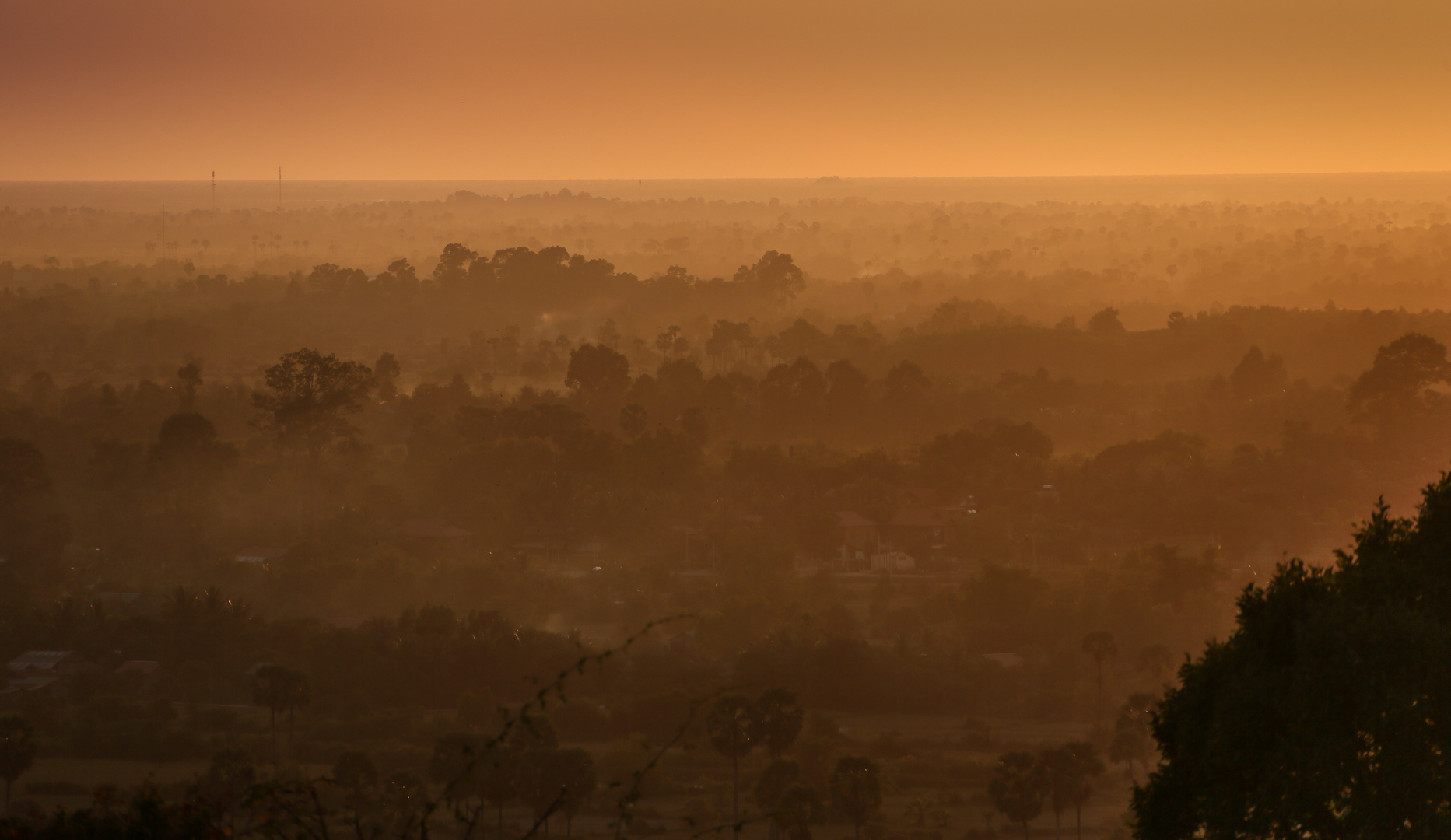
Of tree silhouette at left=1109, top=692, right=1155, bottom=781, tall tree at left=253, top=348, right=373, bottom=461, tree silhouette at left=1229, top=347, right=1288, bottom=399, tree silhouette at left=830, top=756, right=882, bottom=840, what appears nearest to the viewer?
tree silhouette at left=830, top=756, right=882, bottom=840

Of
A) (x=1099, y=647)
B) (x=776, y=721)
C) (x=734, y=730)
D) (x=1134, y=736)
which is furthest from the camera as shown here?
(x=1099, y=647)

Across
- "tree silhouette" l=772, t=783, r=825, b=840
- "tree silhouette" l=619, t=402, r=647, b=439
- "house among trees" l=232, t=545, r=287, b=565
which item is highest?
"tree silhouette" l=619, t=402, r=647, b=439

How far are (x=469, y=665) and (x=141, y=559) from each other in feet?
37.3

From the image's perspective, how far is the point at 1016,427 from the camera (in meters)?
35.7

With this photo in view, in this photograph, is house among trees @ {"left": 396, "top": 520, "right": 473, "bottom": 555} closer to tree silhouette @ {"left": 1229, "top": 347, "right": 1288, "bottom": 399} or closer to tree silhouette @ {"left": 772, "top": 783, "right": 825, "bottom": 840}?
tree silhouette @ {"left": 772, "top": 783, "right": 825, "bottom": 840}

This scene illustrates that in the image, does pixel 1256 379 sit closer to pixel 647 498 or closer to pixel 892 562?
pixel 892 562

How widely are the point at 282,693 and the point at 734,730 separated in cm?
726

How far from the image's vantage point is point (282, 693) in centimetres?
2058

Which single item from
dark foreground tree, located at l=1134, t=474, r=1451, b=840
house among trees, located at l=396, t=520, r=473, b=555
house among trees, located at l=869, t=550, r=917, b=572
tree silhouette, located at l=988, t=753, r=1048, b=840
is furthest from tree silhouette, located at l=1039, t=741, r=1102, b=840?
house among trees, located at l=396, t=520, r=473, b=555

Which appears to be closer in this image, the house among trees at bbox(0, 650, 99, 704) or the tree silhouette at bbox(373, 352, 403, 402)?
the house among trees at bbox(0, 650, 99, 704)

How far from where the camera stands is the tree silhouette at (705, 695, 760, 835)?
18469mm

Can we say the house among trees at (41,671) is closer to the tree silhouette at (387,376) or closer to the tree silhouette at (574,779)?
the tree silhouette at (574,779)

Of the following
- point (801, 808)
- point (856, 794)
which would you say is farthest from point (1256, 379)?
point (801, 808)

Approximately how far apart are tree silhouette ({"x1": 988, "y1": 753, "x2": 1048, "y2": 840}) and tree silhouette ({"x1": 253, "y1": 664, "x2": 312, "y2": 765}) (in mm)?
10508
